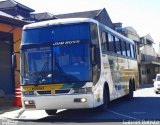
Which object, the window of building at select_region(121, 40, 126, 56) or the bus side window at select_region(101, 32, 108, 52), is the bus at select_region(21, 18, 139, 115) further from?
the window of building at select_region(121, 40, 126, 56)

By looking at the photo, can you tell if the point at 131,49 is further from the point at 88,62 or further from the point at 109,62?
the point at 88,62

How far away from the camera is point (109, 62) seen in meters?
15.8

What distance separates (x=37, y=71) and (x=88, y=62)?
177 cm

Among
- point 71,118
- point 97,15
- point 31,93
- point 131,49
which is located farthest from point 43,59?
point 97,15

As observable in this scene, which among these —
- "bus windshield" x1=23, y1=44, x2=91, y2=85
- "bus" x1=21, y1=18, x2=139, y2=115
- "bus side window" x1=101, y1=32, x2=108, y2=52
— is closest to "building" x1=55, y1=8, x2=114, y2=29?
"bus side window" x1=101, y1=32, x2=108, y2=52

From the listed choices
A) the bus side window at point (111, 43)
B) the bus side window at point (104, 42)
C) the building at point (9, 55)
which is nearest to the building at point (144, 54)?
the building at point (9, 55)

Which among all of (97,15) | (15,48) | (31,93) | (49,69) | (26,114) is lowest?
(26,114)

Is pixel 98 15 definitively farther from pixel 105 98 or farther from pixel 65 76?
pixel 65 76

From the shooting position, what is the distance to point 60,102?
12.6m

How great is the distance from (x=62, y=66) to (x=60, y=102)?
3.97 ft

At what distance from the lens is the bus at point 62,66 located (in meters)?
12.6

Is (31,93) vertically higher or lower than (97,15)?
lower

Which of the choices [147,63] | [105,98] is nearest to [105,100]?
[105,98]

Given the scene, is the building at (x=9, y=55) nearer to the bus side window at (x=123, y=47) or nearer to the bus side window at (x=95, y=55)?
the bus side window at (x=123, y=47)
